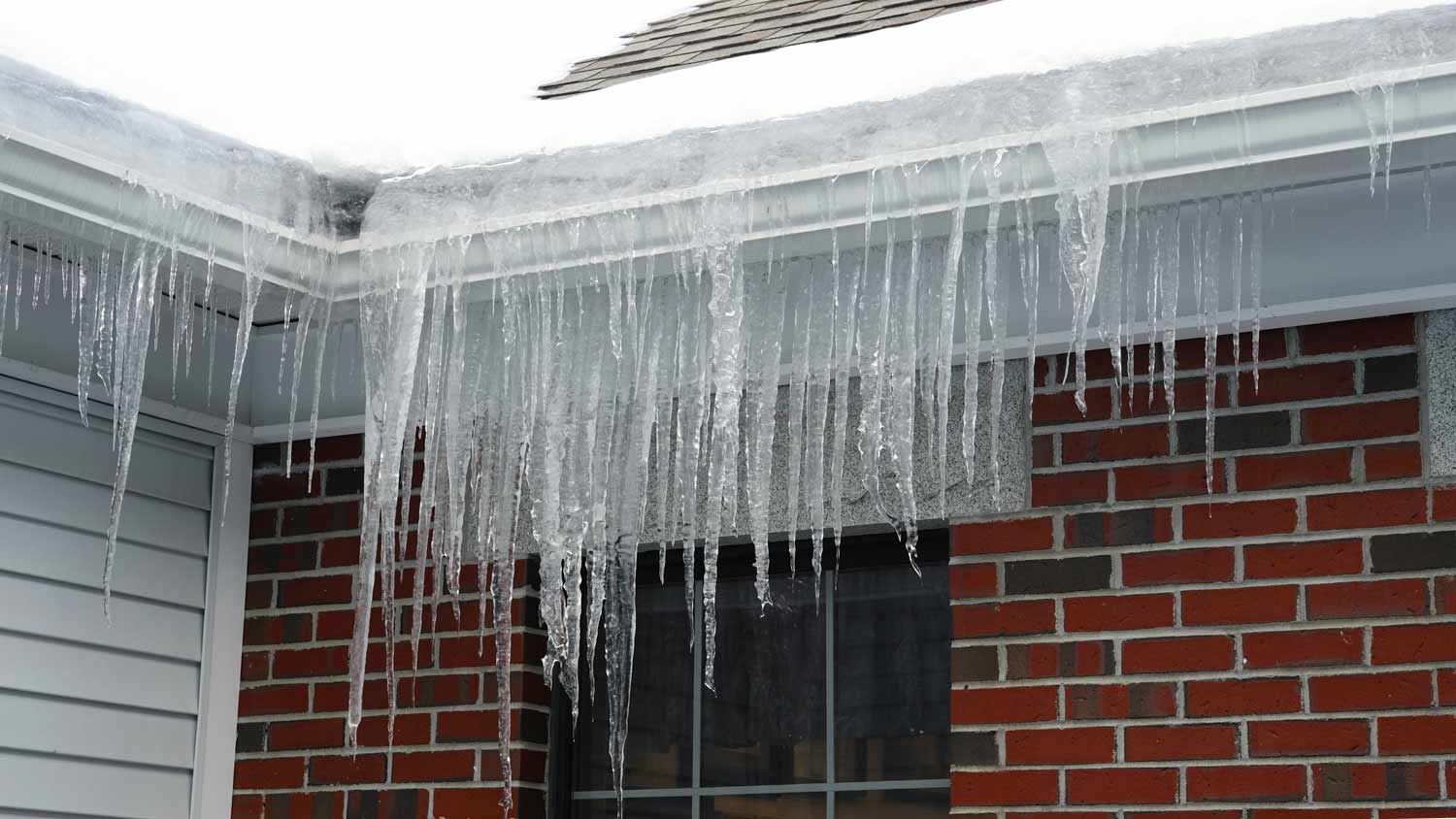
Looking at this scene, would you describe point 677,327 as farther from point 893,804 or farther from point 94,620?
point 94,620

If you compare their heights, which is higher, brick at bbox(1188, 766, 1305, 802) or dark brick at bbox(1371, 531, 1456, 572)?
dark brick at bbox(1371, 531, 1456, 572)

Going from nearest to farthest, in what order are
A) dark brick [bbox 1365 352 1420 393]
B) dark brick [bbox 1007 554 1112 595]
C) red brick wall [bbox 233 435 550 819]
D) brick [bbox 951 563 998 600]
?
dark brick [bbox 1365 352 1420 393], dark brick [bbox 1007 554 1112 595], brick [bbox 951 563 998 600], red brick wall [bbox 233 435 550 819]

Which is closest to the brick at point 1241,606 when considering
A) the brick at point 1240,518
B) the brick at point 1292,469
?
the brick at point 1240,518

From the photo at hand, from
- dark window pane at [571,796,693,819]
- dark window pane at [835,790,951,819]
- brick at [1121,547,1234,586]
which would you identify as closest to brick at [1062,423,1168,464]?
brick at [1121,547,1234,586]

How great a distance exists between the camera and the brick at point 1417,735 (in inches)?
144

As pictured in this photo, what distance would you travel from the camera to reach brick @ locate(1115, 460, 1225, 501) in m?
4.03

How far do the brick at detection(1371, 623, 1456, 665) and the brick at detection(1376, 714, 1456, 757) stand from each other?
12cm

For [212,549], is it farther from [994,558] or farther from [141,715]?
[994,558]

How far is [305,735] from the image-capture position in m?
5.00

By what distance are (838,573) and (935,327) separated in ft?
3.01

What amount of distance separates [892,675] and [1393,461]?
1.22m

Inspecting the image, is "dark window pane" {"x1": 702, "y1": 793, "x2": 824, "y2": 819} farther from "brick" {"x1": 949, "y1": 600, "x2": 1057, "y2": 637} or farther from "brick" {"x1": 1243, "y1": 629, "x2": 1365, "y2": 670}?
"brick" {"x1": 1243, "y1": 629, "x2": 1365, "y2": 670}

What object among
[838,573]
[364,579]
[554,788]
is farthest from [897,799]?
[364,579]

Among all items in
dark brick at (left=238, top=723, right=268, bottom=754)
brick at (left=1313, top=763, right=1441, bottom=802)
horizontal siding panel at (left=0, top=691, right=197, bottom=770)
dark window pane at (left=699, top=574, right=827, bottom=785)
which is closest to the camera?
brick at (left=1313, top=763, right=1441, bottom=802)
